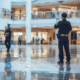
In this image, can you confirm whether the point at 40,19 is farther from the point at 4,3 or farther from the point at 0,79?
the point at 0,79

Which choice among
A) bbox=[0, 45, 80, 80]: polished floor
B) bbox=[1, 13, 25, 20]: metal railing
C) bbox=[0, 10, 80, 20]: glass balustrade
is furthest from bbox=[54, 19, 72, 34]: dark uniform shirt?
bbox=[1, 13, 25, 20]: metal railing

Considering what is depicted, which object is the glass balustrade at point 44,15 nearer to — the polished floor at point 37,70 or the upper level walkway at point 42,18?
the upper level walkway at point 42,18

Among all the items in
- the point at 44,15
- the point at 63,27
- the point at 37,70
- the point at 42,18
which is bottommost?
the point at 37,70

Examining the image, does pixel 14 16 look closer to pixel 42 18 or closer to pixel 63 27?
pixel 42 18

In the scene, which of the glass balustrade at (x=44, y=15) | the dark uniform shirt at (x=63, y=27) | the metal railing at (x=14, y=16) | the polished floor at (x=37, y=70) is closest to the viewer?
the polished floor at (x=37, y=70)

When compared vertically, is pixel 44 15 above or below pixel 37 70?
above

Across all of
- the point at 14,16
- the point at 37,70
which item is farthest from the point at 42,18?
the point at 37,70

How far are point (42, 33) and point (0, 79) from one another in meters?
29.5

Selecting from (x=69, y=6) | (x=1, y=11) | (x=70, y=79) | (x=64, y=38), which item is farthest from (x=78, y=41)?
(x=70, y=79)

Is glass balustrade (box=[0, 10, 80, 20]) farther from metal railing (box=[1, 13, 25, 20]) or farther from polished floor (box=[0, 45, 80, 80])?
polished floor (box=[0, 45, 80, 80])

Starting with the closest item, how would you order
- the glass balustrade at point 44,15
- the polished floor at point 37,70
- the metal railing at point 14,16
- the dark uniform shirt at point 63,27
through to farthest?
the polished floor at point 37,70
the dark uniform shirt at point 63,27
the glass balustrade at point 44,15
the metal railing at point 14,16

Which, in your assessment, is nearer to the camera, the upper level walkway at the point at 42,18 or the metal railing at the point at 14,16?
the upper level walkway at the point at 42,18

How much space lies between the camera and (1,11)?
25141 millimetres

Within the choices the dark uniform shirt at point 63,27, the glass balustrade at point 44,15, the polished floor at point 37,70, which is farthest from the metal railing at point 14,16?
the dark uniform shirt at point 63,27
